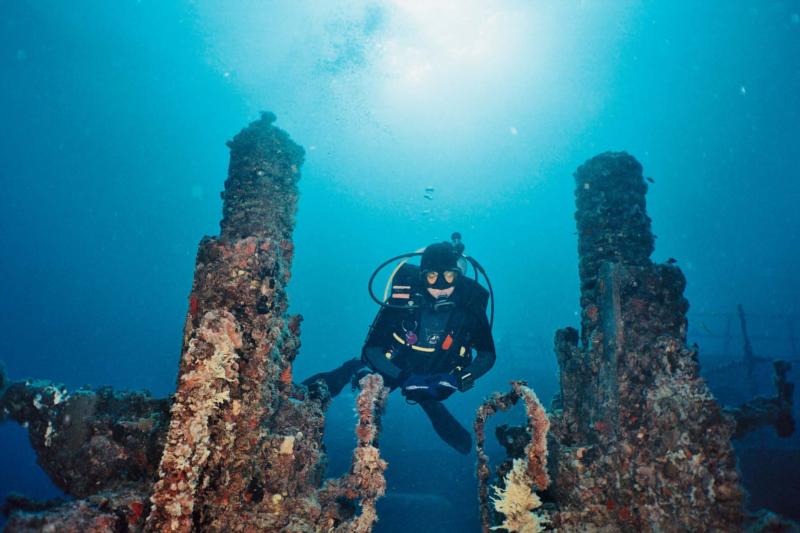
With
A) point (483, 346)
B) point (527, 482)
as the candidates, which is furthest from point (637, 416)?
point (483, 346)

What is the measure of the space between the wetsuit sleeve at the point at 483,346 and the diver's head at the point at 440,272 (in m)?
0.70

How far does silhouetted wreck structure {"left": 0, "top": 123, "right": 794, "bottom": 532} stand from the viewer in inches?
94.0

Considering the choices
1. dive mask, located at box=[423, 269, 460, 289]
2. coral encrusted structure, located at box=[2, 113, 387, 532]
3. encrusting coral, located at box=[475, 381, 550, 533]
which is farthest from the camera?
dive mask, located at box=[423, 269, 460, 289]

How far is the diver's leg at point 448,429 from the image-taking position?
6.04 meters

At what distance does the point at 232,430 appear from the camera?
2666mm

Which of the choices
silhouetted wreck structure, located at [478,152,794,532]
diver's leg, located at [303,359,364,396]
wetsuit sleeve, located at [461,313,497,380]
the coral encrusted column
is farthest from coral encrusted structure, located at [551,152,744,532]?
diver's leg, located at [303,359,364,396]

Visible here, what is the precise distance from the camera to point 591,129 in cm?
7869

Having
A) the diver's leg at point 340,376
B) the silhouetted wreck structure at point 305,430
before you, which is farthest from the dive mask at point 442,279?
the silhouetted wreck structure at point 305,430

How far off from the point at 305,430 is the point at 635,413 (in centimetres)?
281

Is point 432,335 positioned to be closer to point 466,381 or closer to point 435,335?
point 435,335

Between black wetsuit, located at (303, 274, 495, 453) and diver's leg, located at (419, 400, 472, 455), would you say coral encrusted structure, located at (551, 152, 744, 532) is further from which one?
diver's leg, located at (419, 400, 472, 455)

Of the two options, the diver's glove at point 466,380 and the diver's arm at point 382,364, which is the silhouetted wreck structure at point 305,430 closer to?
the diver's glove at point 466,380

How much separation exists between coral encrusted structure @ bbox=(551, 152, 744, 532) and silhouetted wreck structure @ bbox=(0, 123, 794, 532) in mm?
12

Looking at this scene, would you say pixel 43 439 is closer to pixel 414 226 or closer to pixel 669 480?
pixel 669 480
